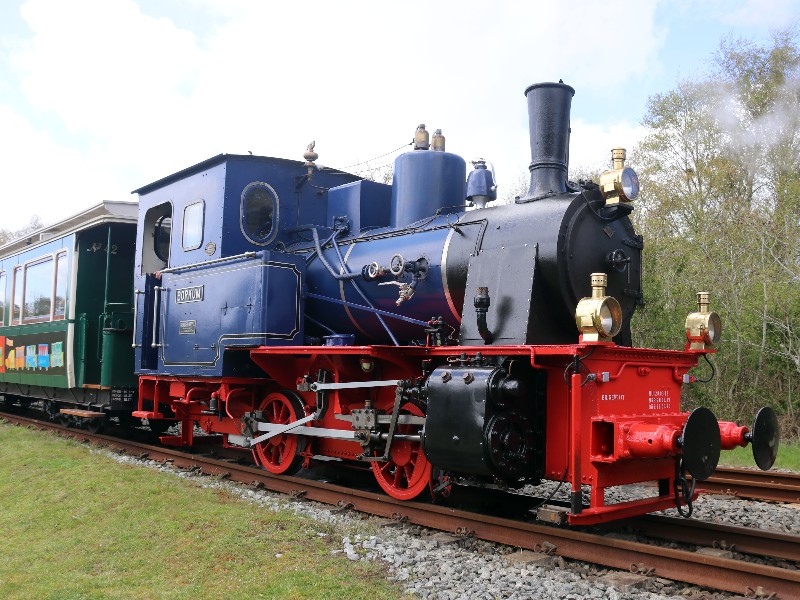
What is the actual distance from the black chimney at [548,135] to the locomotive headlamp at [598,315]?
126 cm

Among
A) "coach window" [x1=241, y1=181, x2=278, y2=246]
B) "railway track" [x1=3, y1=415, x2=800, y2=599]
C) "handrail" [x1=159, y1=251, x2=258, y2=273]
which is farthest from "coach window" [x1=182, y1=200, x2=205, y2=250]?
"railway track" [x1=3, y1=415, x2=800, y2=599]

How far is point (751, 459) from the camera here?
9.84 m

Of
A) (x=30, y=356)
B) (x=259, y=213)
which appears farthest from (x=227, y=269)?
(x=30, y=356)

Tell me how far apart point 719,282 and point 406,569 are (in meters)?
A: 10.8

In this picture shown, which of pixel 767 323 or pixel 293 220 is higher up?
pixel 293 220

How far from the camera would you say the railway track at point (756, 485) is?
22.8 ft

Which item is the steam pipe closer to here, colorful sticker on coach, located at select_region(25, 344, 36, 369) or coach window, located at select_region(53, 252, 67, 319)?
coach window, located at select_region(53, 252, 67, 319)

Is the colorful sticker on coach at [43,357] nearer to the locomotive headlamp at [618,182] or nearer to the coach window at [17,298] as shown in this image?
the coach window at [17,298]

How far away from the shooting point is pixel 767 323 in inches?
513

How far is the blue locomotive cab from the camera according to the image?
726 centimetres

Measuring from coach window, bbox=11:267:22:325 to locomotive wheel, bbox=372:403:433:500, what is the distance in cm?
927

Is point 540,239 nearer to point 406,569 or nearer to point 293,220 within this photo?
point 406,569

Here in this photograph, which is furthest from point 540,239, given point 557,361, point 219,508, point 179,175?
point 179,175

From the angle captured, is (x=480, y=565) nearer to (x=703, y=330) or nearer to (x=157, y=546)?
(x=157, y=546)
